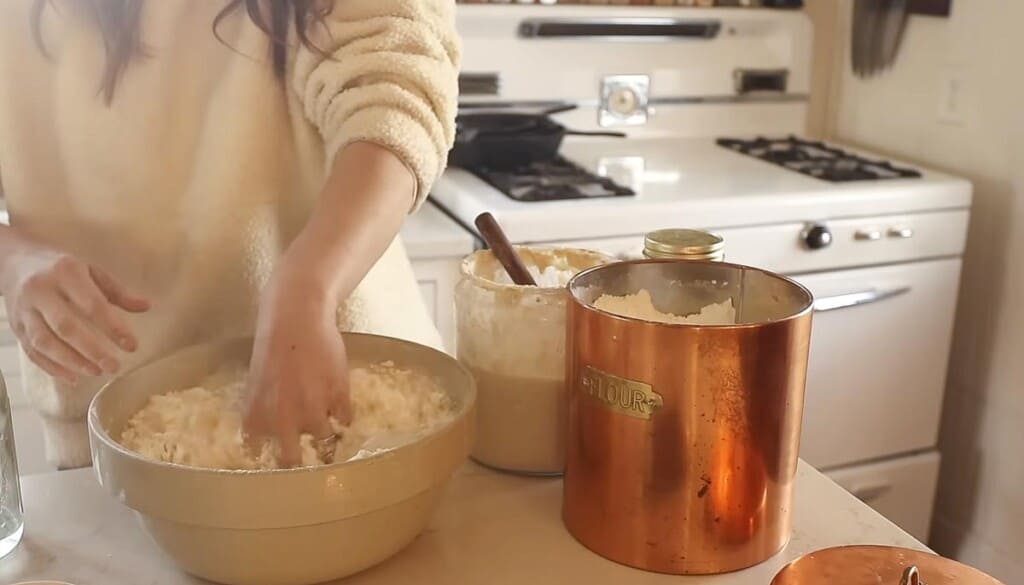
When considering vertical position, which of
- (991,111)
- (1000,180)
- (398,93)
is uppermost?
(398,93)

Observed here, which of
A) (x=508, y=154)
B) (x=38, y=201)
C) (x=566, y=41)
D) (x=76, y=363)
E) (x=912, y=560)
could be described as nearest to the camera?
(x=912, y=560)

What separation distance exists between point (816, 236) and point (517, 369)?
3.72 feet

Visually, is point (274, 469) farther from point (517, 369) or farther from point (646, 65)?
point (646, 65)

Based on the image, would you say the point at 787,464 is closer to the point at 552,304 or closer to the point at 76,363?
the point at 552,304

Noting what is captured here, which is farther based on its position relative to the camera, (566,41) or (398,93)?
(566,41)

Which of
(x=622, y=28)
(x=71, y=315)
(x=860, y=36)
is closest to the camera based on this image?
(x=71, y=315)

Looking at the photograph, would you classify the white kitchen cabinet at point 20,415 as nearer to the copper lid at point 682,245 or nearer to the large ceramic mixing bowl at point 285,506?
the large ceramic mixing bowl at point 285,506

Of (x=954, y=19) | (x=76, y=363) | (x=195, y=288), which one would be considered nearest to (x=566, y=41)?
(x=954, y=19)

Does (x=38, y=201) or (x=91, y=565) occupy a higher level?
(x=38, y=201)

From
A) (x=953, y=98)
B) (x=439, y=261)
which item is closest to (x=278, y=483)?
(x=439, y=261)

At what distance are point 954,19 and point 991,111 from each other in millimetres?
209

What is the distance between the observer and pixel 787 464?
2.17 ft

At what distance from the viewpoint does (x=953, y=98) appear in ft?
6.65

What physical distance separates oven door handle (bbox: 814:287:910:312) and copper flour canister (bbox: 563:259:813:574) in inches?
46.6
